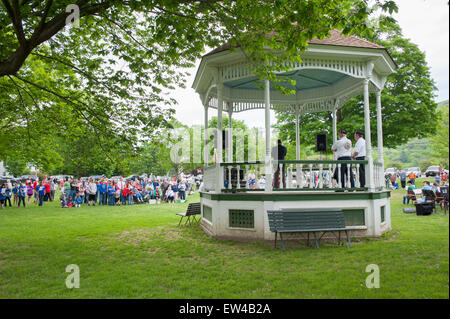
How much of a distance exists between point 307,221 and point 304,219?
0.29ft

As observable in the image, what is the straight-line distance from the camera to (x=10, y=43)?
747 cm

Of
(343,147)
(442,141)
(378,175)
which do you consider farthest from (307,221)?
(442,141)

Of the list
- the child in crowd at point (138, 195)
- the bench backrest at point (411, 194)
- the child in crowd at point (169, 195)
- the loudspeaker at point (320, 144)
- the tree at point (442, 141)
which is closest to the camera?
the loudspeaker at point (320, 144)

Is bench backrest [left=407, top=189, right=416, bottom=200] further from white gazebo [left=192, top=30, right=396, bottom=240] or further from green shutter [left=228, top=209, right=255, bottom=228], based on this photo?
green shutter [left=228, top=209, right=255, bottom=228]

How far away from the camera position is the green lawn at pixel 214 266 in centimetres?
491

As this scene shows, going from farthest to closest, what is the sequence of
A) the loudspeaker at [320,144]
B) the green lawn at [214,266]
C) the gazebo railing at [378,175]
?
the loudspeaker at [320,144] → the gazebo railing at [378,175] → the green lawn at [214,266]

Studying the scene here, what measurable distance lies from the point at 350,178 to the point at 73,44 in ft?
32.2

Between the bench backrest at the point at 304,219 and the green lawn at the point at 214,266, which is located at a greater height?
the bench backrest at the point at 304,219

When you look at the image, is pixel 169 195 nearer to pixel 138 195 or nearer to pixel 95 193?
pixel 138 195

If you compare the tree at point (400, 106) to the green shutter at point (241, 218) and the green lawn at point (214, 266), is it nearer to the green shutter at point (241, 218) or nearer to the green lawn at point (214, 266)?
the green lawn at point (214, 266)

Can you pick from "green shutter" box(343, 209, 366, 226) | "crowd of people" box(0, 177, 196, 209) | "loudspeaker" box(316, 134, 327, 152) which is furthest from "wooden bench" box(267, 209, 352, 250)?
"crowd of people" box(0, 177, 196, 209)

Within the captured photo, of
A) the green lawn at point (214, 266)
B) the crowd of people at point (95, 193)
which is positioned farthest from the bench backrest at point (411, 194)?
→ the crowd of people at point (95, 193)

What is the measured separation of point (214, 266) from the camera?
21.1ft

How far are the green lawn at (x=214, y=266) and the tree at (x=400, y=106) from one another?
45.6ft
